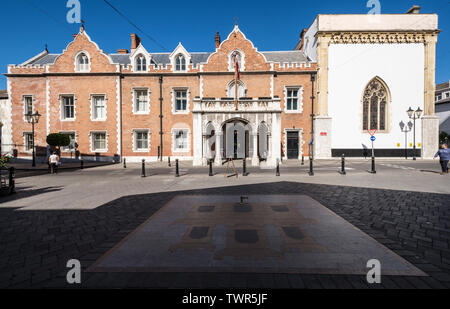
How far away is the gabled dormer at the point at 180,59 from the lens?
23188 mm

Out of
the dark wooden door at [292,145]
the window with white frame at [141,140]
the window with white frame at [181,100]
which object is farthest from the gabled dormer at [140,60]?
the dark wooden door at [292,145]

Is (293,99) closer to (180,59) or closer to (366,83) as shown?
(366,83)

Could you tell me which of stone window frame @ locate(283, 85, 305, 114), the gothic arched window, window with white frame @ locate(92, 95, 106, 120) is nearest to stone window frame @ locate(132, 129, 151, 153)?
window with white frame @ locate(92, 95, 106, 120)

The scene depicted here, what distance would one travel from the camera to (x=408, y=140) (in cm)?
2331

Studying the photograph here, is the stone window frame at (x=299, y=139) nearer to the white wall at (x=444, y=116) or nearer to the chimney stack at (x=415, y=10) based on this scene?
the chimney stack at (x=415, y=10)

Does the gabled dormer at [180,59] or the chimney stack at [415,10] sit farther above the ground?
the chimney stack at [415,10]

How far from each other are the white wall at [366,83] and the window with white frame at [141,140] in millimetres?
19140

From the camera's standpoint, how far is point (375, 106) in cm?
2378

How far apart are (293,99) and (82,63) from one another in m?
21.8

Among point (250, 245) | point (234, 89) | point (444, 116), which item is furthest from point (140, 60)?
point (444, 116)

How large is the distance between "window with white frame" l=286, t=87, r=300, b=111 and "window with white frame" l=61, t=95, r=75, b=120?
72.0ft
